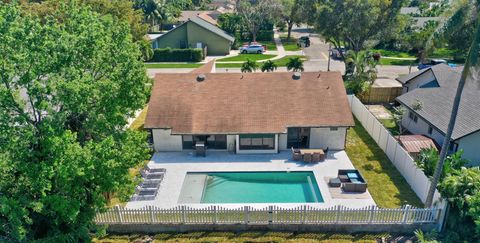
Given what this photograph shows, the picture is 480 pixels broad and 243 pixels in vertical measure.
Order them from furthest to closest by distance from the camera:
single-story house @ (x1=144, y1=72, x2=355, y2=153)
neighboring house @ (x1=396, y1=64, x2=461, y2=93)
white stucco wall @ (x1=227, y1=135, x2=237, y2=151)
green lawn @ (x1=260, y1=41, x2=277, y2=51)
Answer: green lawn @ (x1=260, y1=41, x2=277, y2=51)
neighboring house @ (x1=396, y1=64, x2=461, y2=93)
white stucco wall @ (x1=227, y1=135, x2=237, y2=151)
single-story house @ (x1=144, y1=72, x2=355, y2=153)

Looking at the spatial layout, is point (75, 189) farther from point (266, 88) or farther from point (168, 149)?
point (266, 88)

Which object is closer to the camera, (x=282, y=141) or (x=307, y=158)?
(x=307, y=158)

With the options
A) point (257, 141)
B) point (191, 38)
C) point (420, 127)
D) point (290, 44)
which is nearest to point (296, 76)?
point (257, 141)

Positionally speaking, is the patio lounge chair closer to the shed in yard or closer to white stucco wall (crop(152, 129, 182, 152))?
white stucco wall (crop(152, 129, 182, 152))

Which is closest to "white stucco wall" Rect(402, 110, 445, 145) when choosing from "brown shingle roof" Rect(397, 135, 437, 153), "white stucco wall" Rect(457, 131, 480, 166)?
"brown shingle roof" Rect(397, 135, 437, 153)

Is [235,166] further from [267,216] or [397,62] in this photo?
[397,62]

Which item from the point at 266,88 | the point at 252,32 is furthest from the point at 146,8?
the point at 266,88

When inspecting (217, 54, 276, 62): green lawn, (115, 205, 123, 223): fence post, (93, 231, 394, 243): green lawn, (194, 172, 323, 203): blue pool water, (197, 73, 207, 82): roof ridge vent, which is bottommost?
(93, 231, 394, 243): green lawn
